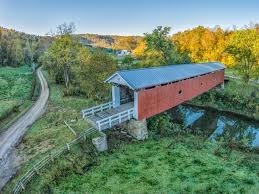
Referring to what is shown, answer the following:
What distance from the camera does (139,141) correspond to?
20.6 meters

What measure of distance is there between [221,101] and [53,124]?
76.7 ft

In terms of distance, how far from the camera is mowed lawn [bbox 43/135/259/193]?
14156mm

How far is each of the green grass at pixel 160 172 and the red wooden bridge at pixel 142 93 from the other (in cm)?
283

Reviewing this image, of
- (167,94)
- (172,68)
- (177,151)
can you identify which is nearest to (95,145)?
(177,151)

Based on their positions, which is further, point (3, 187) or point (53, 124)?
point (53, 124)

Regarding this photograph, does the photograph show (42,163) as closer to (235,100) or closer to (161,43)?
(235,100)

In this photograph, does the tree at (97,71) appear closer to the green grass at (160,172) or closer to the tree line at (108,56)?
the tree line at (108,56)

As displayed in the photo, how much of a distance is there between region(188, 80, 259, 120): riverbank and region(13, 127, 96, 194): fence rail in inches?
783

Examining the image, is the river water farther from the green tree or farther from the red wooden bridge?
the green tree

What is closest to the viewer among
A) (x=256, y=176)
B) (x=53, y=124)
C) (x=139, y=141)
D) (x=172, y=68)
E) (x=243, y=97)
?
(x=256, y=176)

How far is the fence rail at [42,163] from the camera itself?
539 inches

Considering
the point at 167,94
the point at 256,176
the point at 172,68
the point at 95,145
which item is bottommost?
the point at 256,176

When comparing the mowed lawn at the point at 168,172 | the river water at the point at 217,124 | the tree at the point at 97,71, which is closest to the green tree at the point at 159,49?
the river water at the point at 217,124

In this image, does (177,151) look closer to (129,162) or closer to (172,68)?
(129,162)
